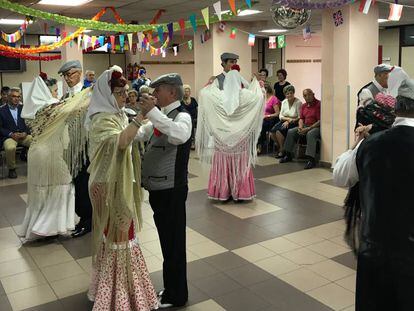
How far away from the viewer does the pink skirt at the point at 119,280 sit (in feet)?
9.20

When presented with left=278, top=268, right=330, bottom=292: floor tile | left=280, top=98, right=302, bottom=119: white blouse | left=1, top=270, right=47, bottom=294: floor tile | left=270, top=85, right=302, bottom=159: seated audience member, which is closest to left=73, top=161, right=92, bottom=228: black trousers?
left=1, top=270, right=47, bottom=294: floor tile

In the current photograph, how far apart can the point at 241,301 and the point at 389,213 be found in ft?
5.13

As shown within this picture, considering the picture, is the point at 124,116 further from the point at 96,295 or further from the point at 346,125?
the point at 346,125

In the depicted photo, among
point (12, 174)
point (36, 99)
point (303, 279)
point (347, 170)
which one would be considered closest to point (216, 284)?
point (303, 279)

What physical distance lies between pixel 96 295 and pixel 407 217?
6.17 feet

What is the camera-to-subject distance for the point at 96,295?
284 cm

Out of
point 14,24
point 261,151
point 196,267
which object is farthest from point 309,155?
point 14,24

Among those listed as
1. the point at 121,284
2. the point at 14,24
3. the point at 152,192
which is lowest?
the point at 121,284

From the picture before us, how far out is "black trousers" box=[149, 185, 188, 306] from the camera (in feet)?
9.46

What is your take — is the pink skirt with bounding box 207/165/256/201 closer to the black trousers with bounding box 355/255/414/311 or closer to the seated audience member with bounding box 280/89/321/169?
the seated audience member with bounding box 280/89/321/169

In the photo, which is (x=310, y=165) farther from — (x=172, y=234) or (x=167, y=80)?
(x=167, y=80)

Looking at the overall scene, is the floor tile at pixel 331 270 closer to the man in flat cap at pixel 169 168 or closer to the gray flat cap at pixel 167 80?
the man in flat cap at pixel 169 168

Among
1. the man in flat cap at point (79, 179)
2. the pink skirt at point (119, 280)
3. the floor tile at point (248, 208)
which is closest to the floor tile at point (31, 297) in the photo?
the pink skirt at point (119, 280)

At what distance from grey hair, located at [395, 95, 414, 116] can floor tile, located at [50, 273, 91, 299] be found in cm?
249
